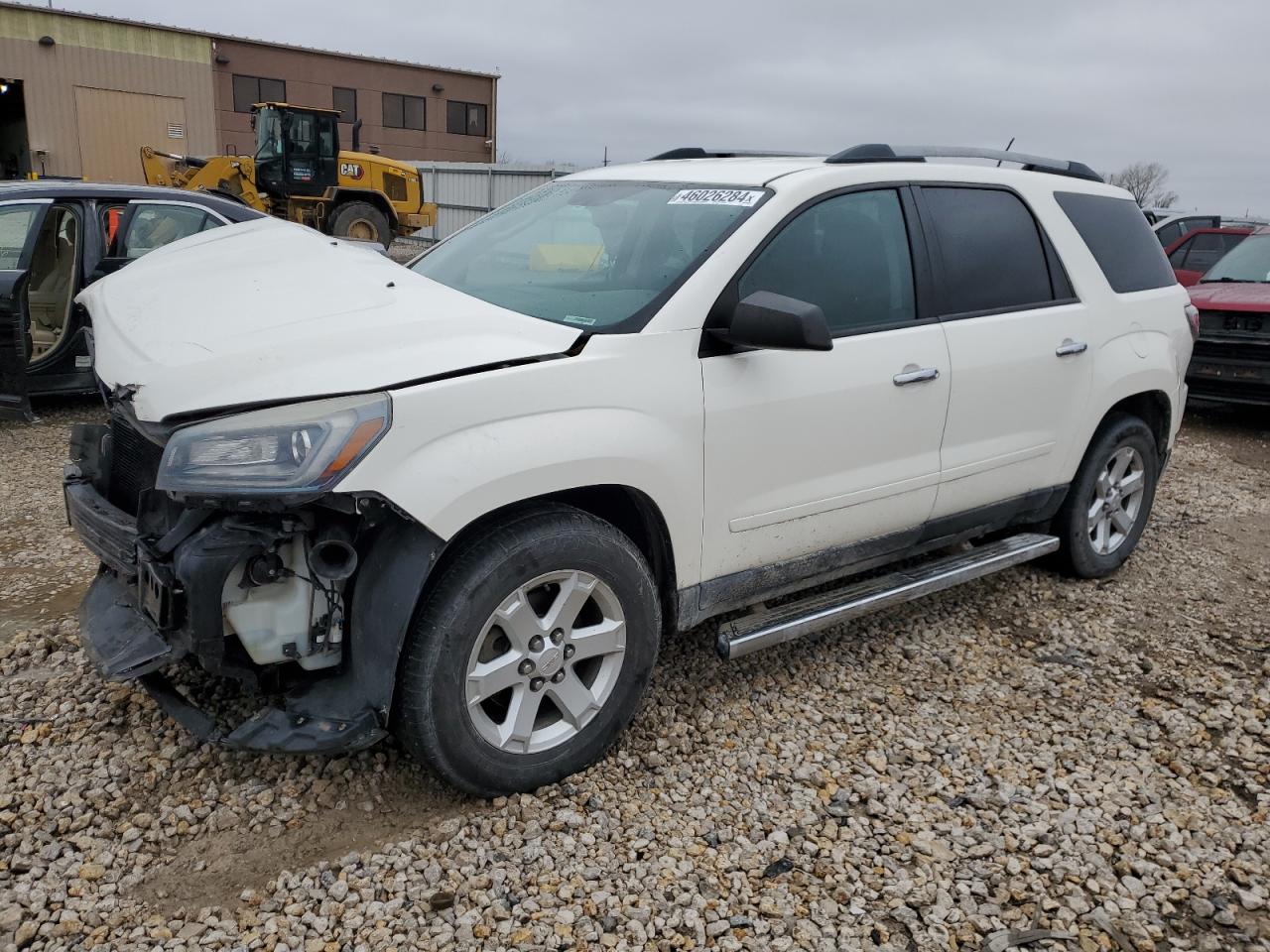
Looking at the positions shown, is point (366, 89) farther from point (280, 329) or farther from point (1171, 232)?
point (280, 329)

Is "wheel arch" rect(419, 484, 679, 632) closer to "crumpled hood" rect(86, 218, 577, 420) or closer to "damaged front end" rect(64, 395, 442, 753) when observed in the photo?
"damaged front end" rect(64, 395, 442, 753)

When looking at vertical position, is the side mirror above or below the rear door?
above

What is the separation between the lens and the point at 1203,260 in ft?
39.6

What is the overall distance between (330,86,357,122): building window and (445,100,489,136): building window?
3.86 metres

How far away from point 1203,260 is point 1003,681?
1060 centimetres

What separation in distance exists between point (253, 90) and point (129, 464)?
3743 cm

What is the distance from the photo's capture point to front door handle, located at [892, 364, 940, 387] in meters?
Answer: 3.43

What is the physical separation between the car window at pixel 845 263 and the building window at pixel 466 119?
40135 millimetres

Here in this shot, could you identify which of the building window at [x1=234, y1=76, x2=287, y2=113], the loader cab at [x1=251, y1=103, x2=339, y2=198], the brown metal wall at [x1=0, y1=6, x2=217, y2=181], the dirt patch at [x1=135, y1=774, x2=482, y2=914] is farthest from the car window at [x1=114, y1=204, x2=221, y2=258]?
the building window at [x1=234, y1=76, x2=287, y2=113]

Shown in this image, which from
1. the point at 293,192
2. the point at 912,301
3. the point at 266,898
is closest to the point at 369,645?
the point at 266,898

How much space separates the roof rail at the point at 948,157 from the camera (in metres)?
3.60

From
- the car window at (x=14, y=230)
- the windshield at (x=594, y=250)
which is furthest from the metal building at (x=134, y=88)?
the windshield at (x=594, y=250)

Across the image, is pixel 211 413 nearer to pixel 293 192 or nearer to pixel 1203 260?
pixel 1203 260

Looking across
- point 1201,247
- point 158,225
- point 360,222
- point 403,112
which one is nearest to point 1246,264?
point 1201,247
